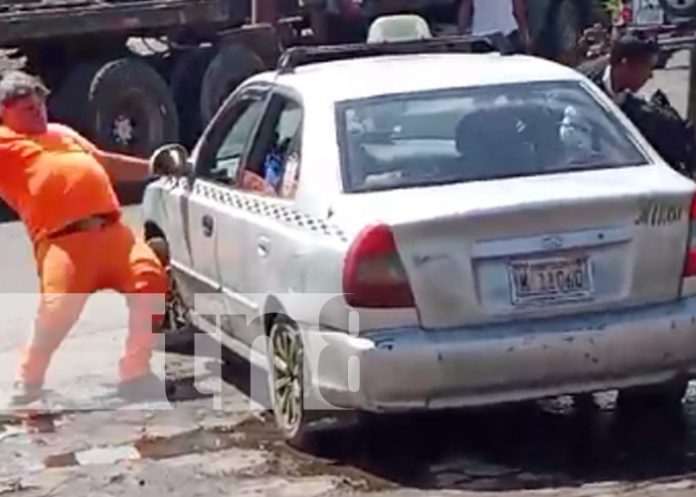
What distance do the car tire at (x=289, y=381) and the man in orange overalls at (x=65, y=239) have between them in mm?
1223

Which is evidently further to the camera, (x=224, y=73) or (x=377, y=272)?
(x=224, y=73)

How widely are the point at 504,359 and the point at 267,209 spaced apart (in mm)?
1409

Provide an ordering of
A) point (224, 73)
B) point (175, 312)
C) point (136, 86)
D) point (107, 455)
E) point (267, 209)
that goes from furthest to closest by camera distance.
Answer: point (224, 73), point (136, 86), point (175, 312), point (267, 209), point (107, 455)

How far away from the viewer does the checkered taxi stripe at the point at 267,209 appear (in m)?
7.52

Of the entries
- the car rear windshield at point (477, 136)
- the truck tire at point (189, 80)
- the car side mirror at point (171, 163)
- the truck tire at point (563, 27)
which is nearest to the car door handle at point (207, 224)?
the car side mirror at point (171, 163)

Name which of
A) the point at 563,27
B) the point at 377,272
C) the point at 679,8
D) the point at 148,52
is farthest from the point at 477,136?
the point at 679,8

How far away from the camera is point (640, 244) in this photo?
741 centimetres

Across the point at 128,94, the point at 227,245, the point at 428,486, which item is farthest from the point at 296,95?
the point at 128,94

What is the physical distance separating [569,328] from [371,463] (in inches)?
39.0

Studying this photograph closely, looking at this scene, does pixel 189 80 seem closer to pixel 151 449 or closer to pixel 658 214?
pixel 151 449

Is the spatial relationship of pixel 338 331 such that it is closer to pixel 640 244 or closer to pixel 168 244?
pixel 640 244

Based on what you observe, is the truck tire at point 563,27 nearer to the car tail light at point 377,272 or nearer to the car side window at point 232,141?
the car side window at point 232,141

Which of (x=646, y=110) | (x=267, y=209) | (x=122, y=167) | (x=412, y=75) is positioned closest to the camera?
(x=267, y=209)

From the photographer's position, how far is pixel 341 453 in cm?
791
